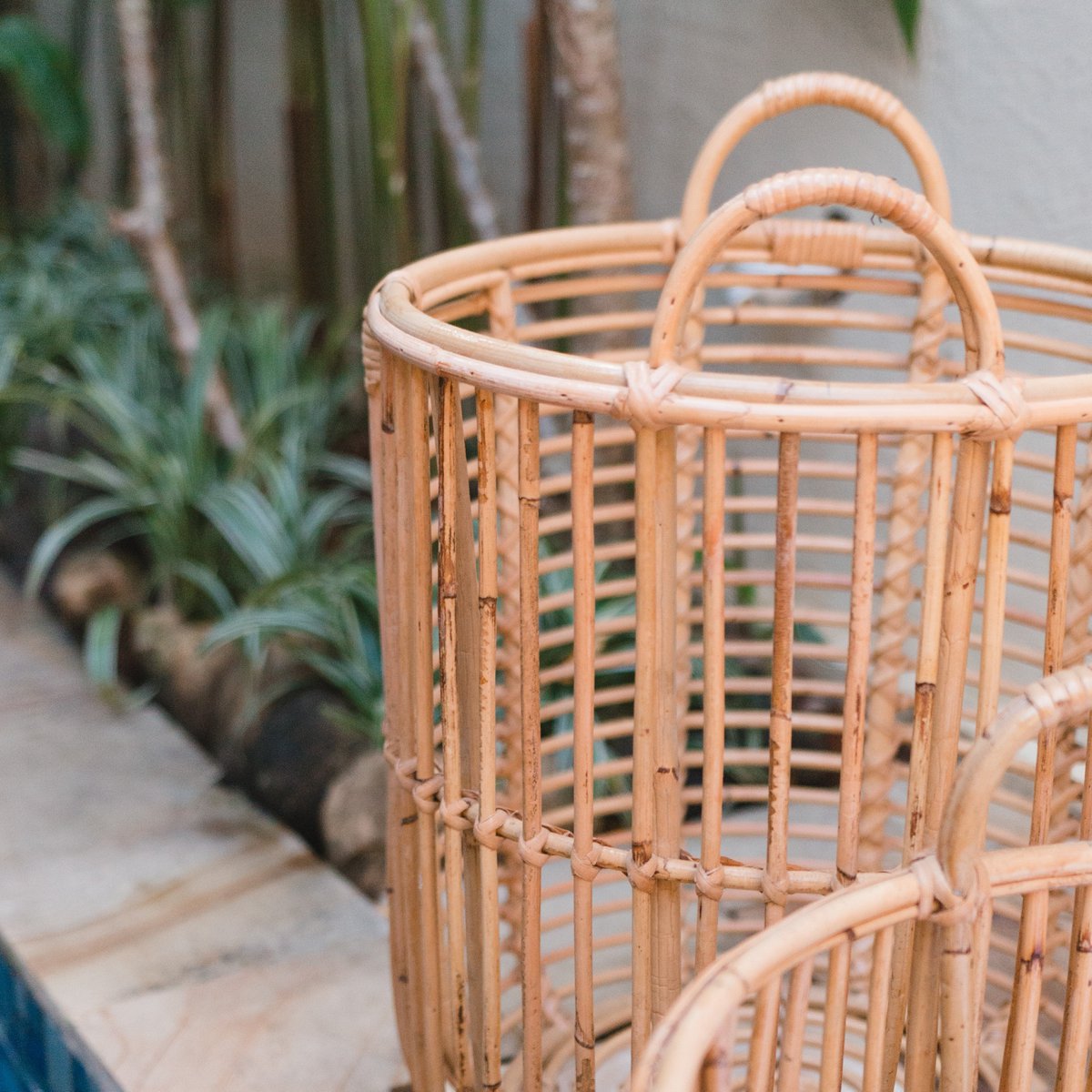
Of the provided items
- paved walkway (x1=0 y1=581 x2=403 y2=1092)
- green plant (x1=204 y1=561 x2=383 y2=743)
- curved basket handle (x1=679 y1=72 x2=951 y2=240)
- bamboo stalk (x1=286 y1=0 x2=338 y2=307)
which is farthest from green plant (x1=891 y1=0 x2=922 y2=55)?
bamboo stalk (x1=286 y1=0 x2=338 y2=307)

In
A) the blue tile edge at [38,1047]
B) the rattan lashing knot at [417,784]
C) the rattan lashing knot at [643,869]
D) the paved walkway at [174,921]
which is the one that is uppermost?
the rattan lashing knot at [643,869]

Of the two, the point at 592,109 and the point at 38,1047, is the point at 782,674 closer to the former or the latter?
the point at 38,1047

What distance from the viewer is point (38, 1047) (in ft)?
3.65

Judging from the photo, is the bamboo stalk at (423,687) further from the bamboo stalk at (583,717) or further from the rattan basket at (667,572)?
the bamboo stalk at (583,717)

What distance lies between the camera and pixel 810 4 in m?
1.46

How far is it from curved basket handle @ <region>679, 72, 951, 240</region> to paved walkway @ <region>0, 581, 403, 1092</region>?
817mm

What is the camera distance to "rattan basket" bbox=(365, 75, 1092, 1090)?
67 cm

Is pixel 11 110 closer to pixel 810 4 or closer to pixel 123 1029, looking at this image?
pixel 810 4

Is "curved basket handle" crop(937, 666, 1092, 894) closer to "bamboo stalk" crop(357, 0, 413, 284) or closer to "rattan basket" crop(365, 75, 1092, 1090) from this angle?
"rattan basket" crop(365, 75, 1092, 1090)

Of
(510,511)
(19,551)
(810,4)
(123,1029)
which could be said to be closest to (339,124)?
(19,551)

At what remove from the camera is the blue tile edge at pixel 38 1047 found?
1063 mm

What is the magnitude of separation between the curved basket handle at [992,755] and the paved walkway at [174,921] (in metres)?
0.67

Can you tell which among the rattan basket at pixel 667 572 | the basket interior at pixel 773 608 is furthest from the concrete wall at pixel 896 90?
the rattan basket at pixel 667 572

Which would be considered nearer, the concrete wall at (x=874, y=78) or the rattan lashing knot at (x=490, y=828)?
the rattan lashing knot at (x=490, y=828)
